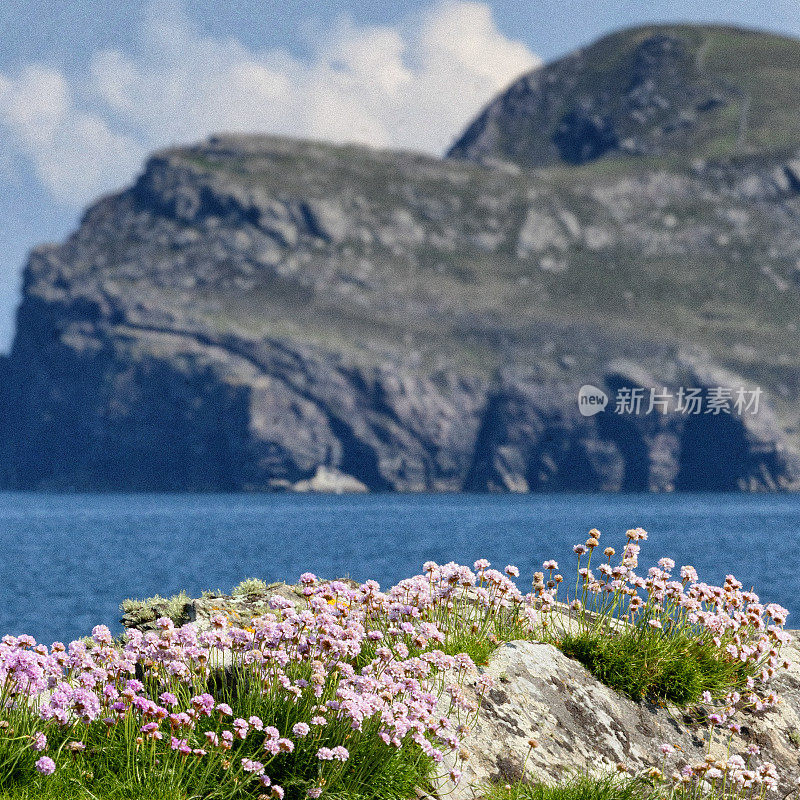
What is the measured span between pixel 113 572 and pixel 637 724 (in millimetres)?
59574

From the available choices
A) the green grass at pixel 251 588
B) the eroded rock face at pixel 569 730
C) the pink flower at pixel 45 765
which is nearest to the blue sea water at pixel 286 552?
the green grass at pixel 251 588

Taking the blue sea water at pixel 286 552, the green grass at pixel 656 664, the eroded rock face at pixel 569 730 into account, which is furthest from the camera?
the blue sea water at pixel 286 552

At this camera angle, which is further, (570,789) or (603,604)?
(603,604)

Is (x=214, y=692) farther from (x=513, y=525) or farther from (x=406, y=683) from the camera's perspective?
(x=513, y=525)

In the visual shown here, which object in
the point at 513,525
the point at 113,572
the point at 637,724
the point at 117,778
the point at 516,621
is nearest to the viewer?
the point at 117,778

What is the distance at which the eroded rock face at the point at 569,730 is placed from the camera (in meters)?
7.59

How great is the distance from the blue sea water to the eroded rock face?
22.8 metres

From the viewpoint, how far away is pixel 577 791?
7.11 metres

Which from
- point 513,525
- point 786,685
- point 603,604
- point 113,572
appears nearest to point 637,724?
point 603,604

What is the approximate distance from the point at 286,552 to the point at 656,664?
2819 inches

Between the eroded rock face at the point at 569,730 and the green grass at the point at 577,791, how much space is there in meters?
0.15

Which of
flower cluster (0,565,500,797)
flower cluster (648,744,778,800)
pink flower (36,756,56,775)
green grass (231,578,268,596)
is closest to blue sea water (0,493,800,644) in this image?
green grass (231,578,268,596)

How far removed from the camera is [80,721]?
22.8 feet

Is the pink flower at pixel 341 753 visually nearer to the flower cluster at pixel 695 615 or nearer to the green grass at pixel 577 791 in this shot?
the green grass at pixel 577 791
